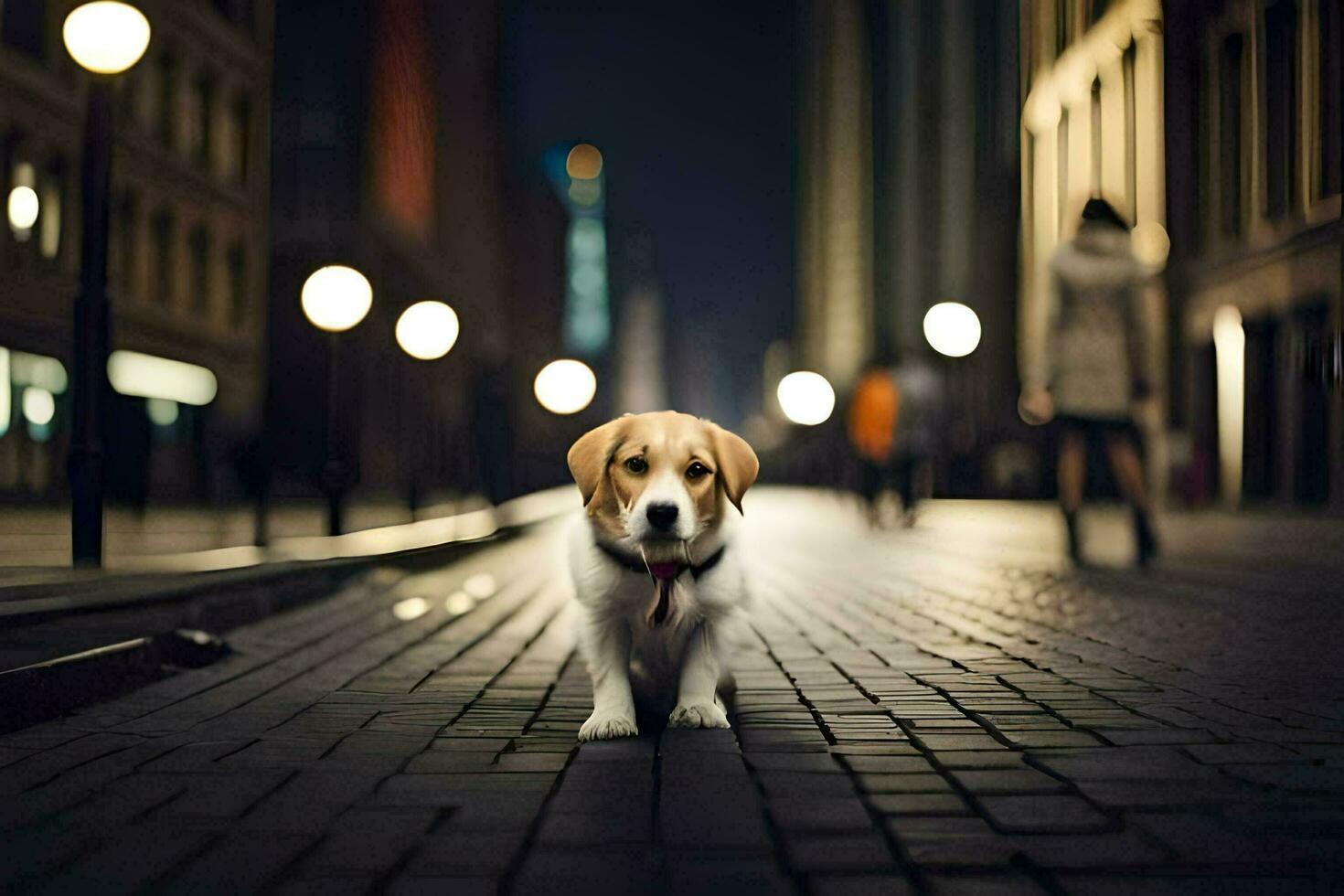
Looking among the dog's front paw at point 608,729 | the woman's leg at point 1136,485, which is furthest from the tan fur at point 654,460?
the woman's leg at point 1136,485

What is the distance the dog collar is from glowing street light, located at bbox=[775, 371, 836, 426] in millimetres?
7221

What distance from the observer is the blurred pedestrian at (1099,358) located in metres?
9.52

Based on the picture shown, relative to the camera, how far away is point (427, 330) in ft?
43.8

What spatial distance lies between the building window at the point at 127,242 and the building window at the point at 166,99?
2205 mm

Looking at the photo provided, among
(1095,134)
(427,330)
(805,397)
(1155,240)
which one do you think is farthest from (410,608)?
(1155,240)

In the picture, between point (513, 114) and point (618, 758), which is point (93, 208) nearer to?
point (618, 758)

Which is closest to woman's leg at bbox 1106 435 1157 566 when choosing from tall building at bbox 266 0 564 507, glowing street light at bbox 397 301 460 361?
glowing street light at bbox 397 301 460 361

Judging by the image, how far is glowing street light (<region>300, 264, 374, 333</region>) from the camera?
11.5 m

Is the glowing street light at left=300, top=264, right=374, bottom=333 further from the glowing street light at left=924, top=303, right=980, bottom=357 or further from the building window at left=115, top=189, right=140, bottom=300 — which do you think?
the building window at left=115, top=189, right=140, bottom=300

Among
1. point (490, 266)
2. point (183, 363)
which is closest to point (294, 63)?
point (183, 363)

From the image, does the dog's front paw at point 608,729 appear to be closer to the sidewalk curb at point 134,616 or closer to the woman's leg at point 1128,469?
the sidewalk curb at point 134,616

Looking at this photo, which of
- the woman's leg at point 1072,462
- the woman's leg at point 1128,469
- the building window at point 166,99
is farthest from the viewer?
the building window at point 166,99

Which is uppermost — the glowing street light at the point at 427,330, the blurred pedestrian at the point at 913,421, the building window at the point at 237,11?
the building window at the point at 237,11

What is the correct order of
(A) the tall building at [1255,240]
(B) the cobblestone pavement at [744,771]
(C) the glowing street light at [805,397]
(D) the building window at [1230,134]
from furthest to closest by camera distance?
(D) the building window at [1230,134]
(A) the tall building at [1255,240]
(C) the glowing street light at [805,397]
(B) the cobblestone pavement at [744,771]
